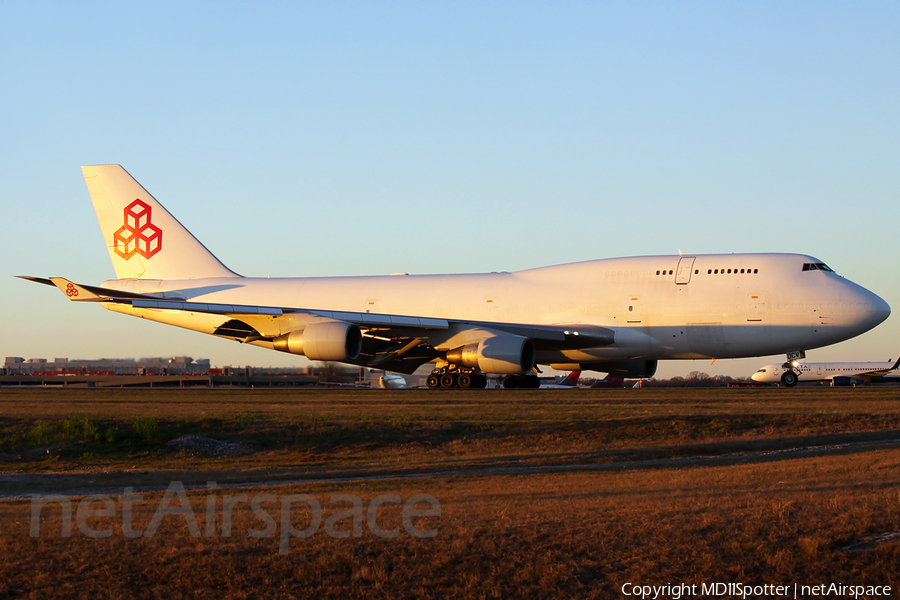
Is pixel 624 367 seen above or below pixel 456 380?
above

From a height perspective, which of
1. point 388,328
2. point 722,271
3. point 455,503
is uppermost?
point 722,271

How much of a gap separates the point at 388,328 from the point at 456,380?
3.36 meters

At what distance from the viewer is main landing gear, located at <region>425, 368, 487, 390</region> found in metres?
31.0

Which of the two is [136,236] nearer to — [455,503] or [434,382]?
[434,382]

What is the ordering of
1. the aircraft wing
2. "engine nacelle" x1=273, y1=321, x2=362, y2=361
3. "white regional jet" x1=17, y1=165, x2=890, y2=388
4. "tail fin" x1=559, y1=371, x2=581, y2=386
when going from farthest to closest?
"tail fin" x1=559, y1=371, x2=581, y2=386
the aircraft wing
"engine nacelle" x1=273, y1=321, x2=362, y2=361
"white regional jet" x1=17, y1=165, x2=890, y2=388

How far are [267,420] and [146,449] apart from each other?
2.89 metres

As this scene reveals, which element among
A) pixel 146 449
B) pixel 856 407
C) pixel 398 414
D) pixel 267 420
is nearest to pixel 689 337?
pixel 856 407

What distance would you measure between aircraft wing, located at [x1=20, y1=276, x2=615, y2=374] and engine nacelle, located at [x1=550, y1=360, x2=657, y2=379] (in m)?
2.31

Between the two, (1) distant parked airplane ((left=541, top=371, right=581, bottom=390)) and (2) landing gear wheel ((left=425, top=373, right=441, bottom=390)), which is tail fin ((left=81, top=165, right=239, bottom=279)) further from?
(1) distant parked airplane ((left=541, top=371, right=581, bottom=390))

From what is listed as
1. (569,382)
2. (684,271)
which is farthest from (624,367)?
(569,382)

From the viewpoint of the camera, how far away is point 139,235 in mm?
37906

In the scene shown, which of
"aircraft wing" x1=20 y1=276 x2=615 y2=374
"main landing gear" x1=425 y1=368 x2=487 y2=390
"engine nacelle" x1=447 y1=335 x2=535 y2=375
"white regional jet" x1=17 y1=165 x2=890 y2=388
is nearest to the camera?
"engine nacelle" x1=447 y1=335 x2=535 y2=375

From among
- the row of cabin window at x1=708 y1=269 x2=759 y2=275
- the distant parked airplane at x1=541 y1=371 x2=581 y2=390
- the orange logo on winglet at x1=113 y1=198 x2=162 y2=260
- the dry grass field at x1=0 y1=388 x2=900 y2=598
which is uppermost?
the orange logo on winglet at x1=113 y1=198 x2=162 y2=260

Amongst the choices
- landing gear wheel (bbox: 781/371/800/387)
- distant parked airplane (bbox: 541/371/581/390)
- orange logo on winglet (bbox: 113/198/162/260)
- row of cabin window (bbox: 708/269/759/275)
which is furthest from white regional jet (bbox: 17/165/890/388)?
distant parked airplane (bbox: 541/371/581/390)
